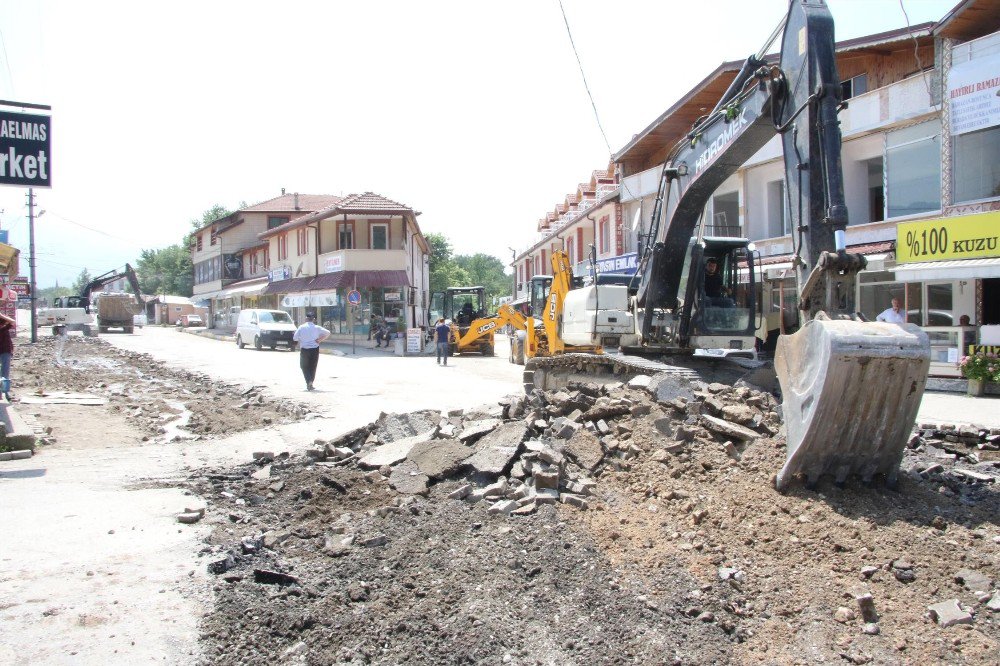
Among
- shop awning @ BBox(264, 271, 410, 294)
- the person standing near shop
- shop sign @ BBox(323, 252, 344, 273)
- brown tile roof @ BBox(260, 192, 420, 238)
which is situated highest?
brown tile roof @ BBox(260, 192, 420, 238)

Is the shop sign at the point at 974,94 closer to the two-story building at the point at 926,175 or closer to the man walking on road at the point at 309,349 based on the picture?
the two-story building at the point at 926,175

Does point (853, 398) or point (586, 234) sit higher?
point (586, 234)

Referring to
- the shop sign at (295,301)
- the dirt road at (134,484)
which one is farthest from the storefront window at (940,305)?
the shop sign at (295,301)

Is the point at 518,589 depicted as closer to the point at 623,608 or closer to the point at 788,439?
the point at 623,608

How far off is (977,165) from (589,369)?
12.3 metres

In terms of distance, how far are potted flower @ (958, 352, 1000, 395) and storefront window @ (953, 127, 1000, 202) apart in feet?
14.5

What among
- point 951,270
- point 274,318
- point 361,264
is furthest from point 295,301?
point 951,270

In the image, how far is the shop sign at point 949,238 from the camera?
16156 mm

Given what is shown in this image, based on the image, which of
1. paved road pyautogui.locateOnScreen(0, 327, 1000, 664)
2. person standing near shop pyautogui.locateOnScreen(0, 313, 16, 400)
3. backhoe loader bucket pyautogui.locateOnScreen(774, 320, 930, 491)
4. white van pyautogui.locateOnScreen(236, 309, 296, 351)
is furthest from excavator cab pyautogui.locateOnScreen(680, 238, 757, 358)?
white van pyautogui.locateOnScreen(236, 309, 296, 351)

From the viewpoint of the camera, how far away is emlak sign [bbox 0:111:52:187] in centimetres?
1046

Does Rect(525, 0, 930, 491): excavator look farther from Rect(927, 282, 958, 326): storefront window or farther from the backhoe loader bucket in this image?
Rect(927, 282, 958, 326): storefront window

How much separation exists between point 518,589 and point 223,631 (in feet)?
5.66

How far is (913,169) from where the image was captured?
19.2 m

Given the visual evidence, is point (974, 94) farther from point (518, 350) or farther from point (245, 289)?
point (245, 289)
